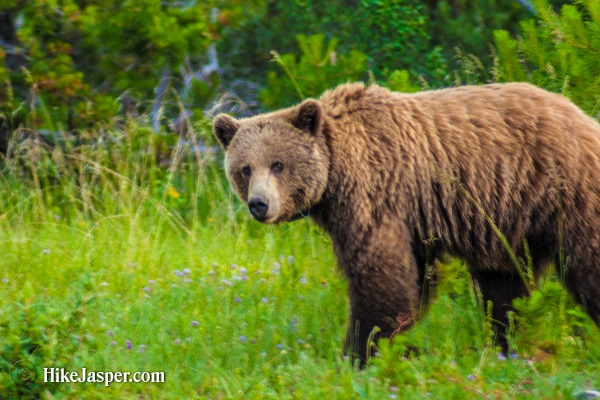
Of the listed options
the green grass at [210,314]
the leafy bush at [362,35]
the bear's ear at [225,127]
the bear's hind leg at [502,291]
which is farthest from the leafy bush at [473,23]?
the bear's ear at [225,127]

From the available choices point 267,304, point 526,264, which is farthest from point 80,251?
point 526,264

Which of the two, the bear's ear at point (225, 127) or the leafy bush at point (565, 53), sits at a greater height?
the leafy bush at point (565, 53)

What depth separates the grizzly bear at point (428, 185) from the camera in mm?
4750

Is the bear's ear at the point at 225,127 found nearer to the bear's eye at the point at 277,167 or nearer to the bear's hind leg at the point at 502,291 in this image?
the bear's eye at the point at 277,167

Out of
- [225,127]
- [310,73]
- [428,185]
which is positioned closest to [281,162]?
[225,127]

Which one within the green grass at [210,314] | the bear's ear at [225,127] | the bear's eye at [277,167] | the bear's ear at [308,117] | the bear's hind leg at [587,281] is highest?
the bear's ear at [308,117]

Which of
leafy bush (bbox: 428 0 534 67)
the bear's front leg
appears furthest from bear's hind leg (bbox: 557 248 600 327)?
leafy bush (bbox: 428 0 534 67)

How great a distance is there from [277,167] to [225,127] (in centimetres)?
48

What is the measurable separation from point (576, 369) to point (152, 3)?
524cm

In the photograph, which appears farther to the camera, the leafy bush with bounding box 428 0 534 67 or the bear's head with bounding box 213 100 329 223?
the leafy bush with bounding box 428 0 534 67

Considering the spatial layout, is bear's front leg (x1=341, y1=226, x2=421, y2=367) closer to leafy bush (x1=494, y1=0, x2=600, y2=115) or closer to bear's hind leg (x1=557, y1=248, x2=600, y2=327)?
bear's hind leg (x1=557, y1=248, x2=600, y2=327)

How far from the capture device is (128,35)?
812 cm

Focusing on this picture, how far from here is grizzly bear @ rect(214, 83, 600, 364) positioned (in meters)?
4.75

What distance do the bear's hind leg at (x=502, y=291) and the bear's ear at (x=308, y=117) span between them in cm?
137
